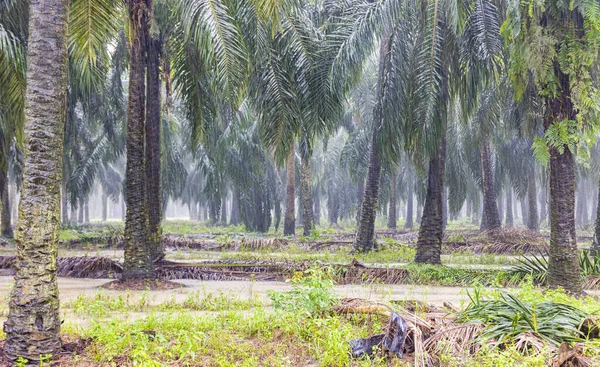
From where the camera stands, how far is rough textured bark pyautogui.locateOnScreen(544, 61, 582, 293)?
9.47m

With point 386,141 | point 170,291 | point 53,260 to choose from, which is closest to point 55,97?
point 53,260

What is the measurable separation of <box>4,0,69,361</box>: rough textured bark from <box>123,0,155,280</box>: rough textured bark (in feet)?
16.8

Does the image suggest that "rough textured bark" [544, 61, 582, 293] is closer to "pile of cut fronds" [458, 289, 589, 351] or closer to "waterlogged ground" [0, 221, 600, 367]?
"waterlogged ground" [0, 221, 600, 367]

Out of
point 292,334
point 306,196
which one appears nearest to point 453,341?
point 292,334

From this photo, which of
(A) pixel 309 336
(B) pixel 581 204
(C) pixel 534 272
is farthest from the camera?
(B) pixel 581 204

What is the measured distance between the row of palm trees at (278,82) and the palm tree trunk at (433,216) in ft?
0.11

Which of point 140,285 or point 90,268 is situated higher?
point 90,268

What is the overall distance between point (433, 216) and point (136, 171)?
23.3 feet

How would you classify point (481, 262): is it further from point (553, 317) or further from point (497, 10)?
point (553, 317)

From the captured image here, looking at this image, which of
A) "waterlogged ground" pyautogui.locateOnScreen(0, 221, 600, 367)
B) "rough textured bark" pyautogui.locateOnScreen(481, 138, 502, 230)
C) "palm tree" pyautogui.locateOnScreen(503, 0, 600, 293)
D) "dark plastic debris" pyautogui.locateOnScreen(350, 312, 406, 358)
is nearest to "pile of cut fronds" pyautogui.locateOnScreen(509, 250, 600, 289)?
"palm tree" pyautogui.locateOnScreen(503, 0, 600, 293)

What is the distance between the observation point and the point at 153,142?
1201 cm

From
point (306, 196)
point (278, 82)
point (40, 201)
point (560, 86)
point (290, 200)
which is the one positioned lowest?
point (40, 201)

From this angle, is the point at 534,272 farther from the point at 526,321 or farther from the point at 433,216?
the point at 526,321

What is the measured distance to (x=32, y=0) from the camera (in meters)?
5.66
